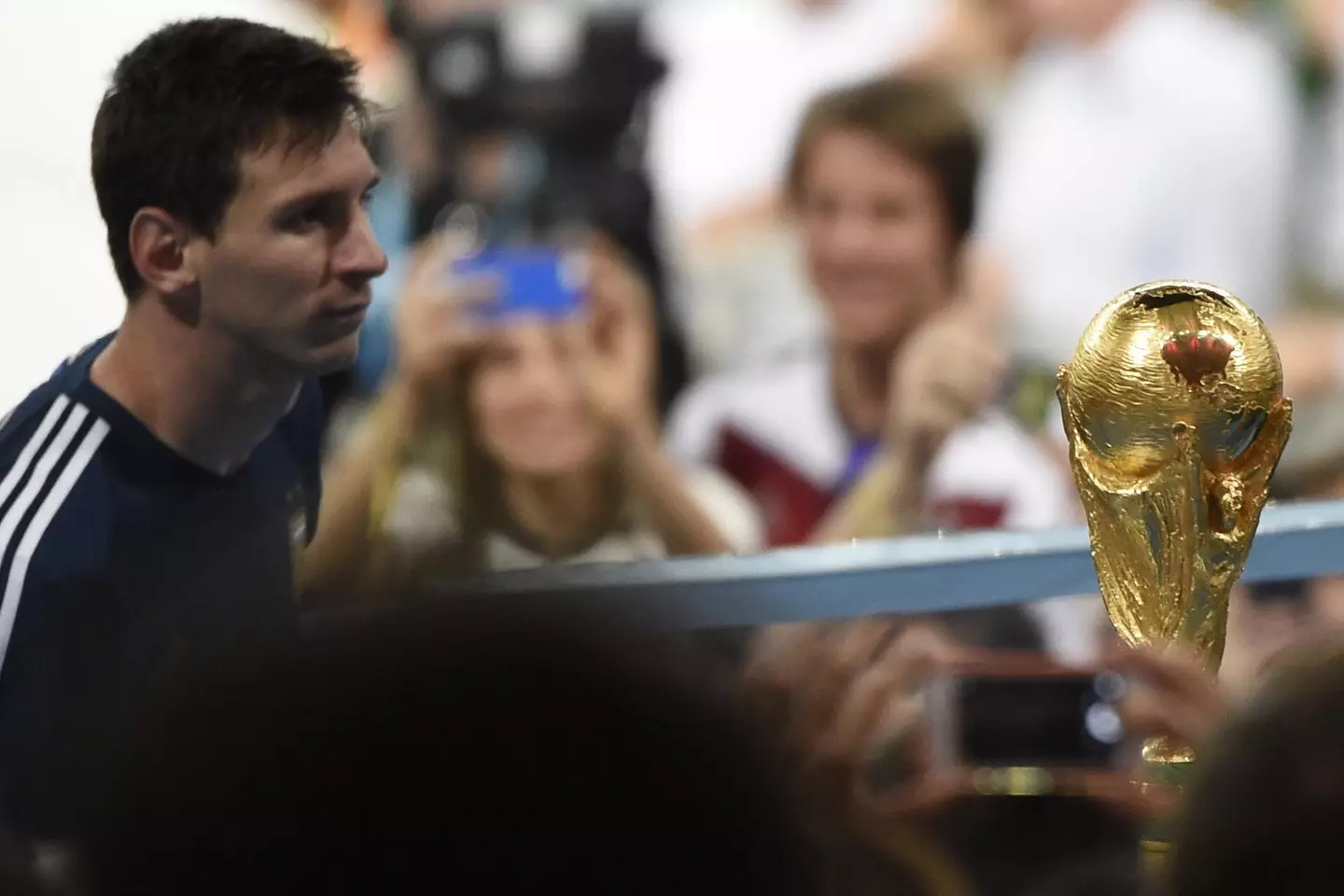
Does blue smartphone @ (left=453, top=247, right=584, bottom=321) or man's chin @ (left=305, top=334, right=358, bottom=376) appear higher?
blue smartphone @ (left=453, top=247, right=584, bottom=321)

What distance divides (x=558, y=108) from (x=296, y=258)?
2.26 metres

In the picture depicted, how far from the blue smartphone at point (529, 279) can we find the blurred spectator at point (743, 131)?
24 cm

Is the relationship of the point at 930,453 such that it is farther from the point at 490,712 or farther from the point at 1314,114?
the point at 490,712

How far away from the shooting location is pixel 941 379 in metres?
3.45

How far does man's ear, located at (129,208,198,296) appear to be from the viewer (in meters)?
1.66

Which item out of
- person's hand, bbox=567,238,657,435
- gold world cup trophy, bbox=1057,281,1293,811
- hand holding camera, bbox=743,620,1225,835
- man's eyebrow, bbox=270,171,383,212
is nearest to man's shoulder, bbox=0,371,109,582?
man's eyebrow, bbox=270,171,383,212

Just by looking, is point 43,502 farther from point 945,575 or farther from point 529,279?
point 529,279

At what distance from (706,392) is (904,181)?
52 cm

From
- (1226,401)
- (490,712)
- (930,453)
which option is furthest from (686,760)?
(930,453)

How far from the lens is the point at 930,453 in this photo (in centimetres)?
332

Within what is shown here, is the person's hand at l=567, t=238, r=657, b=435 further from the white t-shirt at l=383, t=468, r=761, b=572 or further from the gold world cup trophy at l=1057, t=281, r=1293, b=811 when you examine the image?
the gold world cup trophy at l=1057, t=281, r=1293, b=811

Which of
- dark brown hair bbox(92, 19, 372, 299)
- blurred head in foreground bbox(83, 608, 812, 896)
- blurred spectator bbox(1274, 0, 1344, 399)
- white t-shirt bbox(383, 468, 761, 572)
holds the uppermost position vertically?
blurred spectator bbox(1274, 0, 1344, 399)

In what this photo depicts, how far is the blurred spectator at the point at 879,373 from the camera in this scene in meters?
3.30

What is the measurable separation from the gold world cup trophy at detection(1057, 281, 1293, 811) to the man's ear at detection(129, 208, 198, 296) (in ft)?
2.19
